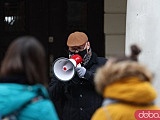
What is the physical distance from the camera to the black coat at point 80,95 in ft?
17.2

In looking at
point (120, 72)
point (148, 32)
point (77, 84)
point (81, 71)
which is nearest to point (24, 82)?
point (120, 72)

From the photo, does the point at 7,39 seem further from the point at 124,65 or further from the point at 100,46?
the point at 124,65

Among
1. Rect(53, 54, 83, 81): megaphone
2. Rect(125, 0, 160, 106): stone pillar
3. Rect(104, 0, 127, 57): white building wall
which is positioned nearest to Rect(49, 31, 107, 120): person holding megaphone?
Rect(53, 54, 83, 81): megaphone

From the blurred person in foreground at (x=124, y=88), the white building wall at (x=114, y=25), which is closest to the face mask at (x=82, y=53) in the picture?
the blurred person in foreground at (x=124, y=88)

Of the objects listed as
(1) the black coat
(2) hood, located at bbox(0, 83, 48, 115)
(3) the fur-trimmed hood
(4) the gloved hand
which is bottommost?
(1) the black coat

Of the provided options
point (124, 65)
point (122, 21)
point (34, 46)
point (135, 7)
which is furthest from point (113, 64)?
point (122, 21)

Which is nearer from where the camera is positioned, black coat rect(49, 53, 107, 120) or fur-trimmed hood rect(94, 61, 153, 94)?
fur-trimmed hood rect(94, 61, 153, 94)

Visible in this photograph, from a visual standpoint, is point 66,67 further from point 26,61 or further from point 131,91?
point 131,91

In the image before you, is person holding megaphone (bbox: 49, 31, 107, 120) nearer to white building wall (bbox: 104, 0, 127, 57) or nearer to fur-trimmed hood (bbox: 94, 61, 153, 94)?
fur-trimmed hood (bbox: 94, 61, 153, 94)

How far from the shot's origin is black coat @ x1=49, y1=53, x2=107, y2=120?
5.23 m

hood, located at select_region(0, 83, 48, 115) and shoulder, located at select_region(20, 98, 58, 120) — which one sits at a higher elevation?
hood, located at select_region(0, 83, 48, 115)

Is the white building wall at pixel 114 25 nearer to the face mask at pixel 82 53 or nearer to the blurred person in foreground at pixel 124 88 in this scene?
the face mask at pixel 82 53

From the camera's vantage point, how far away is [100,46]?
8750 mm

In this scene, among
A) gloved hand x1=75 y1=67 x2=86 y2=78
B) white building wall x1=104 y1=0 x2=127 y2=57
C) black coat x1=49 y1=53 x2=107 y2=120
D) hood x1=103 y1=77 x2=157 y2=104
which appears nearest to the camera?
hood x1=103 y1=77 x2=157 y2=104
